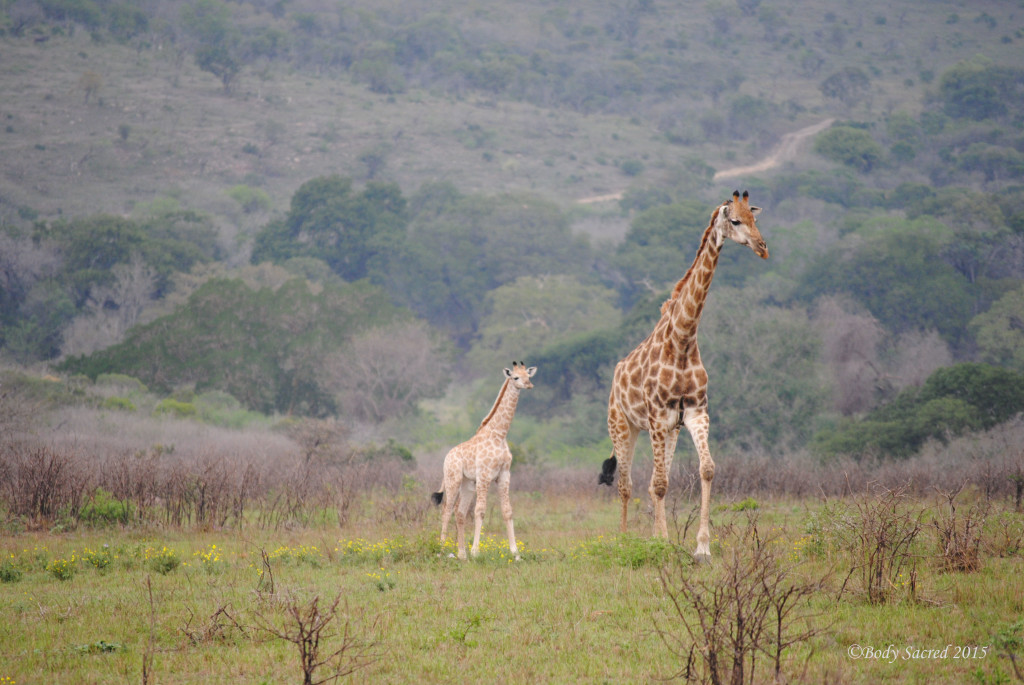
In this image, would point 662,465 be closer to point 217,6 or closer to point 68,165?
point 68,165

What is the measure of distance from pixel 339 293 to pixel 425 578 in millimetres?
30271

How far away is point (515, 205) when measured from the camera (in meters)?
56.2

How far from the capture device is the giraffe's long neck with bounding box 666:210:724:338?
31.8 feet

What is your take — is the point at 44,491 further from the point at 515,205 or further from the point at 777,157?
the point at 777,157

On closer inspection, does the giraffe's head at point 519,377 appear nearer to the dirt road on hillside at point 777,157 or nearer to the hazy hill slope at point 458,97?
the hazy hill slope at point 458,97

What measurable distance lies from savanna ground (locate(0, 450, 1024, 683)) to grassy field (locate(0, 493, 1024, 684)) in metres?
0.02

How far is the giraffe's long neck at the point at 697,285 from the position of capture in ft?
31.8

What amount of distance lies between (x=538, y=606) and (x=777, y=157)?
78360mm

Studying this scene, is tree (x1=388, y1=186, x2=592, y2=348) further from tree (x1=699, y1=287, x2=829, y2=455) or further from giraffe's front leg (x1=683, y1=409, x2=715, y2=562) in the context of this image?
giraffe's front leg (x1=683, y1=409, x2=715, y2=562)

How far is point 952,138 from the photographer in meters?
65.3

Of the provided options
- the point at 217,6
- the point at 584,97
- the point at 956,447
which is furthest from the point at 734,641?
the point at 217,6

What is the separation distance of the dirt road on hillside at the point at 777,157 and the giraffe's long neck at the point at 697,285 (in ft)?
207

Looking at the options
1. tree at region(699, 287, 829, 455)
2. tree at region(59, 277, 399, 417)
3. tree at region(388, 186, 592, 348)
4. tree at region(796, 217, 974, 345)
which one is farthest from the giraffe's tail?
tree at region(388, 186, 592, 348)

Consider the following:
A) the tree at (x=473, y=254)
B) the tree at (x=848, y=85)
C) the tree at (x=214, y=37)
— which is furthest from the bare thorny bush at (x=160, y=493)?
the tree at (x=848, y=85)
